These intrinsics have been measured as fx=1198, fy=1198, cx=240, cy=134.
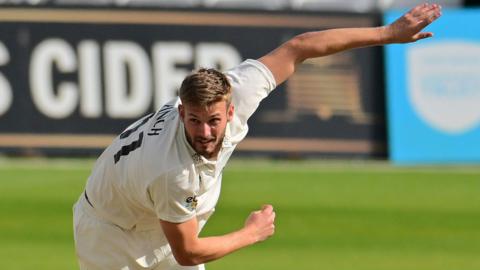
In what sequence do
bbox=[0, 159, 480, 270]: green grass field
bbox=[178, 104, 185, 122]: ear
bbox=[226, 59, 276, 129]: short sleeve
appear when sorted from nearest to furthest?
1. bbox=[178, 104, 185, 122]: ear
2. bbox=[226, 59, 276, 129]: short sleeve
3. bbox=[0, 159, 480, 270]: green grass field

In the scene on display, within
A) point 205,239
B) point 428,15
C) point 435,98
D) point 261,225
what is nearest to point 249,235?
point 261,225

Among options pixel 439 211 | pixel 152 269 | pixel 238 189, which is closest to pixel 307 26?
pixel 238 189

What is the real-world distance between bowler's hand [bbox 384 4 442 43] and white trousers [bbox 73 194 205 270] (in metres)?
1.57

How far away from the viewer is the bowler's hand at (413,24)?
20.1 feet

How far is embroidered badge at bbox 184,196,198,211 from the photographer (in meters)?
5.51

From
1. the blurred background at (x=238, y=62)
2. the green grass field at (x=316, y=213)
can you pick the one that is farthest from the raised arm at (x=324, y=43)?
A: the blurred background at (x=238, y=62)

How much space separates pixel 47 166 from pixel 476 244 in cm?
687

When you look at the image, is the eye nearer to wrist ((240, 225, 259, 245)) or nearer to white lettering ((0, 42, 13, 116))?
wrist ((240, 225, 259, 245))

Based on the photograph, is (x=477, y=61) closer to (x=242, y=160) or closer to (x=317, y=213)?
(x=242, y=160)

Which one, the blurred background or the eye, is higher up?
the eye

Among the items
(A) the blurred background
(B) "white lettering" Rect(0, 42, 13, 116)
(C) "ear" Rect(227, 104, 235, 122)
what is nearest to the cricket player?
(C) "ear" Rect(227, 104, 235, 122)

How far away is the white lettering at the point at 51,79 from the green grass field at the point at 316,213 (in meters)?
0.74

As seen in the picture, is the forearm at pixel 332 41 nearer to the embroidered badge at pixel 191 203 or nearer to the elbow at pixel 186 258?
the embroidered badge at pixel 191 203

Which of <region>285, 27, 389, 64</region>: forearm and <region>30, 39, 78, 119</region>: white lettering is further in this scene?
<region>30, 39, 78, 119</region>: white lettering
